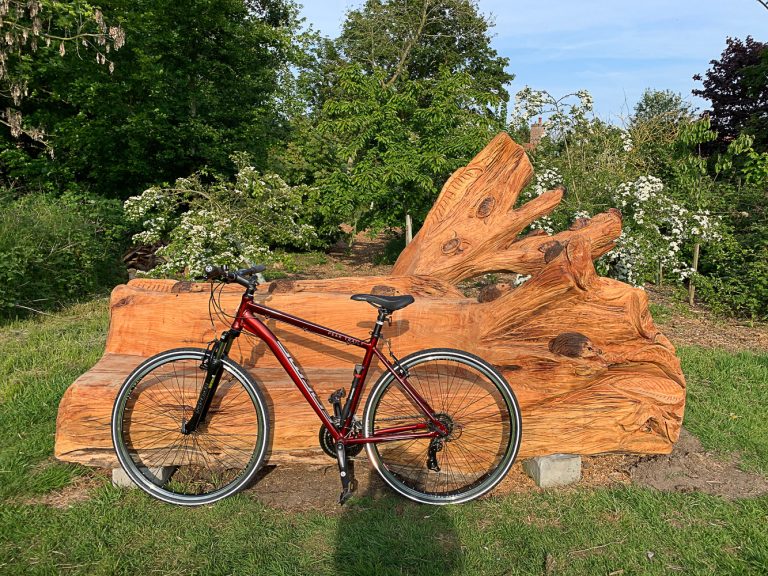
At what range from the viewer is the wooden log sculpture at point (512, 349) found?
10.5 feet

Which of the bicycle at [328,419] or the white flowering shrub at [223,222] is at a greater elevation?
the white flowering shrub at [223,222]

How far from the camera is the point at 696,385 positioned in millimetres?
4816

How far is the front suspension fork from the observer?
112 inches

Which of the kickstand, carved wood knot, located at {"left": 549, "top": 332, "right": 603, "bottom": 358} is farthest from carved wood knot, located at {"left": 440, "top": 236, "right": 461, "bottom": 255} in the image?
the kickstand

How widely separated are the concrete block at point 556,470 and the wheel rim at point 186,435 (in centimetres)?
164

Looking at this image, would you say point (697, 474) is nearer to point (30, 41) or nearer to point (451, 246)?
point (451, 246)

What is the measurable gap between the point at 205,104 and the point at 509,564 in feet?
39.9

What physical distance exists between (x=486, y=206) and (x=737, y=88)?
9.63 m

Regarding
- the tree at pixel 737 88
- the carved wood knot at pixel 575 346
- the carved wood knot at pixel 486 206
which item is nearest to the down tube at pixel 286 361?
the carved wood knot at pixel 575 346

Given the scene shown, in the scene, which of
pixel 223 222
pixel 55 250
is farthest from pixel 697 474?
pixel 55 250

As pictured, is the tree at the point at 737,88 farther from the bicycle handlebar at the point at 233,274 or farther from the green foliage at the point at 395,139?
the bicycle handlebar at the point at 233,274

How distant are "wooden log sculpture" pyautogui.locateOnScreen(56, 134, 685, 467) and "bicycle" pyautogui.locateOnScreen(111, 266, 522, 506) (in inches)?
8.3

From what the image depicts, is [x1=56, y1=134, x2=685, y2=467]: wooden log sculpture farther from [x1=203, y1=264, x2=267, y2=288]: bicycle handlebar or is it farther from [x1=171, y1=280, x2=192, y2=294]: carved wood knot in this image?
[x1=203, y1=264, x2=267, y2=288]: bicycle handlebar

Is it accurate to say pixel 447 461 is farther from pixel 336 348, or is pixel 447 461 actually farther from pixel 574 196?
pixel 574 196
